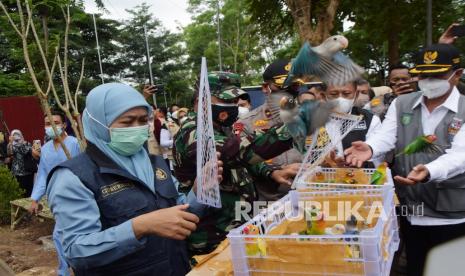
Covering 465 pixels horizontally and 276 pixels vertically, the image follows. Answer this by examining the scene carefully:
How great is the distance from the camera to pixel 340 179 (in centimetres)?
222

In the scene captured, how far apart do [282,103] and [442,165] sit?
3.02 feet

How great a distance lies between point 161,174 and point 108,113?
0.37m

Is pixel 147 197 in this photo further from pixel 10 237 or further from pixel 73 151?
pixel 10 237

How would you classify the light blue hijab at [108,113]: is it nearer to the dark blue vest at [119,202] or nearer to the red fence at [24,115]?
the dark blue vest at [119,202]

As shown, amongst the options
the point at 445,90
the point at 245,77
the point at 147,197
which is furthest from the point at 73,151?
the point at 245,77

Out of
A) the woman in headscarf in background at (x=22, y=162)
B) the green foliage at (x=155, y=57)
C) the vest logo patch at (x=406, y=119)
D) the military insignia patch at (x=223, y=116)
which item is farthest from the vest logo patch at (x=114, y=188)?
the green foliage at (x=155, y=57)

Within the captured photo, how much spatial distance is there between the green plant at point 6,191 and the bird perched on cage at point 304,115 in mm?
6601

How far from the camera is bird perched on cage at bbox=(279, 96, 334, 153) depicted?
1.83 m

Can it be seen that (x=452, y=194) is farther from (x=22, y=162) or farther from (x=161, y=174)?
(x=22, y=162)

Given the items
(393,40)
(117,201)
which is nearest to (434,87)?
(117,201)

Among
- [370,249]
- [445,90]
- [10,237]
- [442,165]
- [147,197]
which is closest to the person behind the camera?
[370,249]

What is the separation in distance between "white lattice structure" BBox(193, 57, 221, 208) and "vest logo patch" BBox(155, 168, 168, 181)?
0.33 m

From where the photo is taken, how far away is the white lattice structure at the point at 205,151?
1.52 metres

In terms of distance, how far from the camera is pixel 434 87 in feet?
8.13
